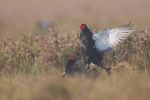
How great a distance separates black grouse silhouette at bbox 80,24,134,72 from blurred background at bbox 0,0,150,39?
10.4 meters

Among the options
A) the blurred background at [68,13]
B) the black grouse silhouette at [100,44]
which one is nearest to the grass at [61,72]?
the black grouse silhouette at [100,44]

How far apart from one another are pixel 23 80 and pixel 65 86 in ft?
3.88

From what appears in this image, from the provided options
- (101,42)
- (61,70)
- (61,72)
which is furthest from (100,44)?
(61,70)

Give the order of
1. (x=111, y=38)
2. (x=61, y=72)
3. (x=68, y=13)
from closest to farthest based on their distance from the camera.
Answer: (x=111, y=38) → (x=61, y=72) → (x=68, y=13)

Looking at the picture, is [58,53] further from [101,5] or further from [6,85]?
[101,5]

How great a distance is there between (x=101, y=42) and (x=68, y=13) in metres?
17.3

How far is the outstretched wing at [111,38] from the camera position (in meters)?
10.2

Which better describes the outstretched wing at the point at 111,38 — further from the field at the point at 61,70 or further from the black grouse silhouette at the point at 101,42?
the field at the point at 61,70

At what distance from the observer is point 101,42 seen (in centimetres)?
1027

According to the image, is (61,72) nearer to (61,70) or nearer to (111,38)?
(61,70)

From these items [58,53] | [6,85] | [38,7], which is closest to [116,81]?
[6,85]

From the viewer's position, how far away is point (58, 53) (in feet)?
37.3

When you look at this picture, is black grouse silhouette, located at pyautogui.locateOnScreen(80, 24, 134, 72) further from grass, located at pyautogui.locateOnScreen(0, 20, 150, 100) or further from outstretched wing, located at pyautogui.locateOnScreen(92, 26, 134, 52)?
grass, located at pyautogui.locateOnScreen(0, 20, 150, 100)

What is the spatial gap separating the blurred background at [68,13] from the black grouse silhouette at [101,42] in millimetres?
10357
